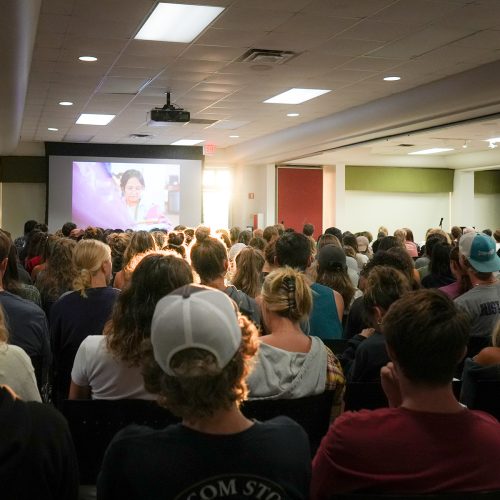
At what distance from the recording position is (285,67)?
8016 millimetres

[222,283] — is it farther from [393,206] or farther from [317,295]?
[393,206]

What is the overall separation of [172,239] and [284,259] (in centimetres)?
185

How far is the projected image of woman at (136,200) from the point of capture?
53.6 feet

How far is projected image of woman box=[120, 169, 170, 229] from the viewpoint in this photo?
16328 millimetres

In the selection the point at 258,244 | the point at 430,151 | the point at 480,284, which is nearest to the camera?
the point at 480,284

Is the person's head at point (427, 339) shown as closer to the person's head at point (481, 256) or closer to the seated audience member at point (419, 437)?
the seated audience member at point (419, 437)

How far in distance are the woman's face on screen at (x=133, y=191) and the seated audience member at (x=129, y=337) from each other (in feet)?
45.8

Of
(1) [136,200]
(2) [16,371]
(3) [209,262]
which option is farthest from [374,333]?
(1) [136,200]

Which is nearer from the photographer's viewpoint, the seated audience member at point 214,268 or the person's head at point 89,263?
the person's head at point 89,263

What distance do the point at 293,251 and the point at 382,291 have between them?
5.77 ft

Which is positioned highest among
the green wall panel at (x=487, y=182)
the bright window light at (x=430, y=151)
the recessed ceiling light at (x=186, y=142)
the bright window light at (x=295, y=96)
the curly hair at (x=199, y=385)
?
the bright window light at (x=295, y=96)

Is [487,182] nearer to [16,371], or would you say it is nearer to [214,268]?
[214,268]

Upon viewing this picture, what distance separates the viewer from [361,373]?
112 inches

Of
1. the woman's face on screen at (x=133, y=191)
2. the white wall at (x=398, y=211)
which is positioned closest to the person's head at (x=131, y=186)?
the woman's face on screen at (x=133, y=191)
